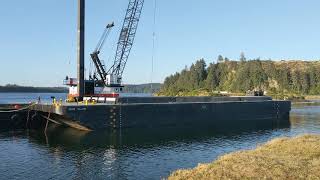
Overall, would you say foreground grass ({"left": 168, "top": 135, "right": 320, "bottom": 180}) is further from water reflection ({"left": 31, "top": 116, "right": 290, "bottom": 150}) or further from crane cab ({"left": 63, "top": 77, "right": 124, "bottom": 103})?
crane cab ({"left": 63, "top": 77, "right": 124, "bottom": 103})

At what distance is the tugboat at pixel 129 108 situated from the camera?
172 feet

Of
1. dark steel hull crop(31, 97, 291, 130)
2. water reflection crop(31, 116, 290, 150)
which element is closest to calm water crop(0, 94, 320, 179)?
water reflection crop(31, 116, 290, 150)

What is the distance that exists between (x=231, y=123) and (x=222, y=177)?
47138 millimetres

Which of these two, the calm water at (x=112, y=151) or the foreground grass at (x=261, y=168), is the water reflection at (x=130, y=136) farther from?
the foreground grass at (x=261, y=168)

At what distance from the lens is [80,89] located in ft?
205

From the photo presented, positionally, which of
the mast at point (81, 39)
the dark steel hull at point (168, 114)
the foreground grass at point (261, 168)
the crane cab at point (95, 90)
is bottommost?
the foreground grass at point (261, 168)

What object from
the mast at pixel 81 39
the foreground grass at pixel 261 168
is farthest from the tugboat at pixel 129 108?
the foreground grass at pixel 261 168

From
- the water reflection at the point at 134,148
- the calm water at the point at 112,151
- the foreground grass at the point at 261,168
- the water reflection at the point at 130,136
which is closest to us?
the foreground grass at the point at 261,168

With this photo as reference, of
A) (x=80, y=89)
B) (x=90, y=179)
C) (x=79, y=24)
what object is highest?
(x=79, y=24)

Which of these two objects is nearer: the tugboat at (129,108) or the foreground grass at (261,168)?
the foreground grass at (261,168)

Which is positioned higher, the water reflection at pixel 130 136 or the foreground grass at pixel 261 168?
the foreground grass at pixel 261 168

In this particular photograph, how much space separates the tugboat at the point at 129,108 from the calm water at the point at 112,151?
2.65m

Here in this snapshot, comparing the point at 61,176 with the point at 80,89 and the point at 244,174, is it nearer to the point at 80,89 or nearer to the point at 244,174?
the point at 244,174

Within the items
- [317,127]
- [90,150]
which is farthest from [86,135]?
[317,127]
